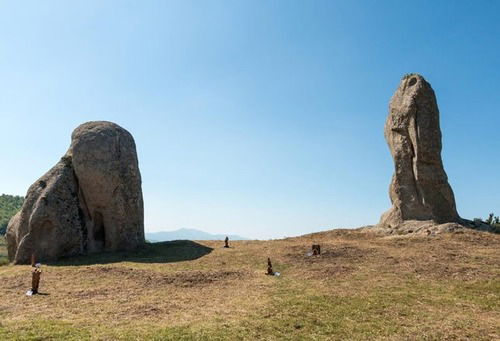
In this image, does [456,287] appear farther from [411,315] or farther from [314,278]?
[314,278]

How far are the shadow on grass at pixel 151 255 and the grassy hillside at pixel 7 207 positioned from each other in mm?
108089

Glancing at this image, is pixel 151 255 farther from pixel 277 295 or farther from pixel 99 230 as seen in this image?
pixel 277 295

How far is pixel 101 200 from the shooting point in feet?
105

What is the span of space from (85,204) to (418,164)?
91.3 ft

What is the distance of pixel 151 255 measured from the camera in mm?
30172

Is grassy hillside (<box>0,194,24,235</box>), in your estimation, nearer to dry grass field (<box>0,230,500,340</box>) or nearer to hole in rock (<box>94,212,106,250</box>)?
hole in rock (<box>94,212,106,250</box>)

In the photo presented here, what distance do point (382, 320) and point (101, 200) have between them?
2504cm

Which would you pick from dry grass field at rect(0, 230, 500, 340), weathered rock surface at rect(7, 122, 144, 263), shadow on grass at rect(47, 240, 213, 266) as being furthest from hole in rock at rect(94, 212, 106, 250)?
dry grass field at rect(0, 230, 500, 340)

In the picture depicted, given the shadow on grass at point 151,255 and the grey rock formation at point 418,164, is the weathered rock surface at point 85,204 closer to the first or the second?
the shadow on grass at point 151,255

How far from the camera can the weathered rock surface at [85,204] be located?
2888 cm

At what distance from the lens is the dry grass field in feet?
40.8

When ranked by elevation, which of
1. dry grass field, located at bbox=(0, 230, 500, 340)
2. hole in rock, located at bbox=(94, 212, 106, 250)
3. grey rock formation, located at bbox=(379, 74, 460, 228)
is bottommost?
dry grass field, located at bbox=(0, 230, 500, 340)

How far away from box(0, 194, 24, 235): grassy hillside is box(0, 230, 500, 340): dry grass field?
117689 millimetres

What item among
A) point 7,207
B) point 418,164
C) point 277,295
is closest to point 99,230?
point 277,295
